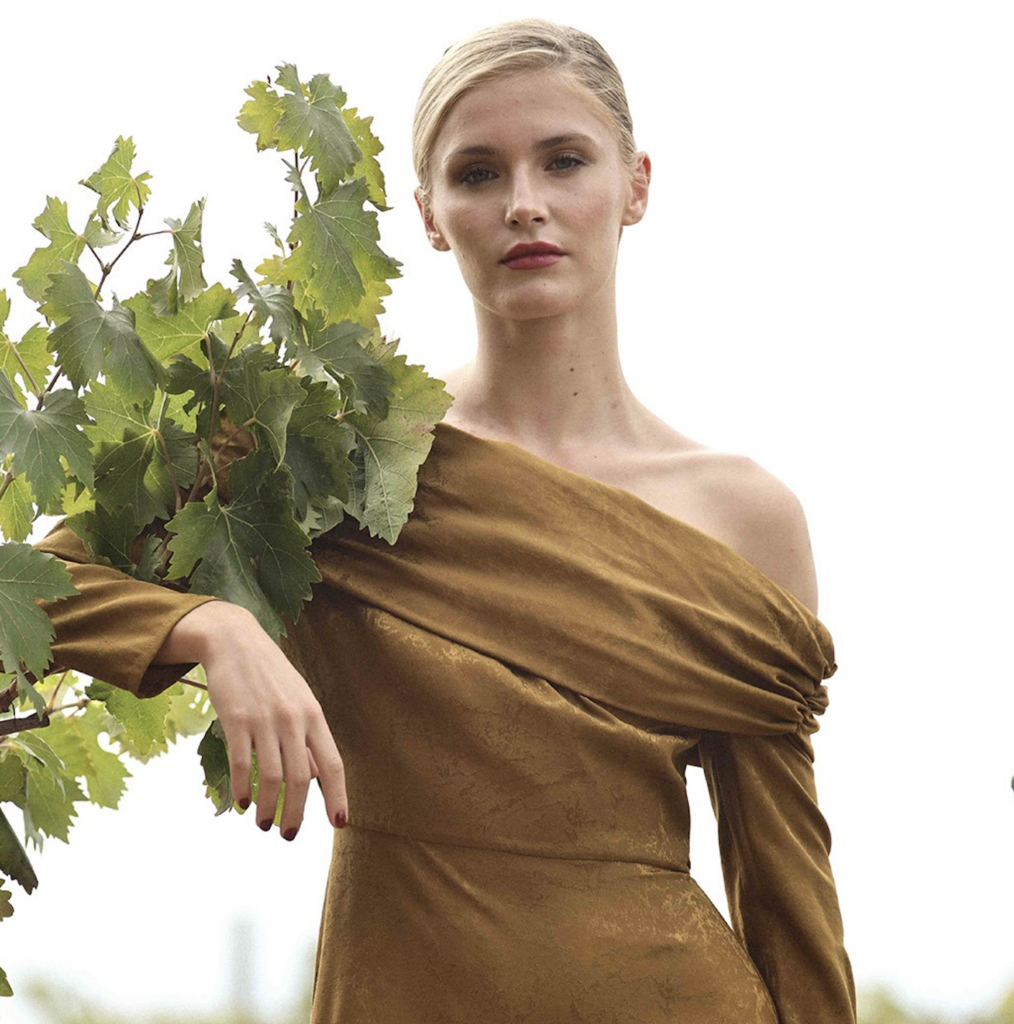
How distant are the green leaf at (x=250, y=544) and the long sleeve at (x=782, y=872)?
0.47 meters

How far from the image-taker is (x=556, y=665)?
4.42 ft

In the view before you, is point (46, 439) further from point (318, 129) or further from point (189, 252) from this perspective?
point (318, 129)

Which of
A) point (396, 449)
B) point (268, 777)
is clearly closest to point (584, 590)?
point (396, 449)

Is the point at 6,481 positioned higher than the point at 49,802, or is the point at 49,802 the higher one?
the point at 6,481

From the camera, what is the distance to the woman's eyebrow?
4.67 feet

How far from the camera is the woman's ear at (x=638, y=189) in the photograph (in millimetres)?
1556

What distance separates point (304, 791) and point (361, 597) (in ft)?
1.02

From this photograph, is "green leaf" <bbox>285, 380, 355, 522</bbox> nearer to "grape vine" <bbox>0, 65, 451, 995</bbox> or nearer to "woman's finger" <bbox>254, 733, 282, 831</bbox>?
"grape vine" <bbox>0, 65, 451, 995</bbox>

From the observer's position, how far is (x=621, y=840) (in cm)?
136

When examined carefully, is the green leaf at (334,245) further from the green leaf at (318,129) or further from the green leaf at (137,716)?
the green leaf at (137,716)

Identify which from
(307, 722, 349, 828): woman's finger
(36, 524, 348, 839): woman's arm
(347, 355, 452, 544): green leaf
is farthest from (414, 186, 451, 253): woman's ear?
(307, 722, 349, 828): woman's finger

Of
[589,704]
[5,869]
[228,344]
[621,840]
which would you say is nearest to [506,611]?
[589,704]

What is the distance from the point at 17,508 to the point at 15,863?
265 millimetres

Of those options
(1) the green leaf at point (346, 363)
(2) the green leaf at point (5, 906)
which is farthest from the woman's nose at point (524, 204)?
(2) the green leaf at point (5, 906)
